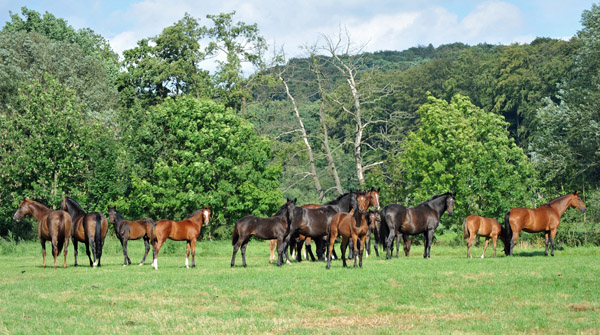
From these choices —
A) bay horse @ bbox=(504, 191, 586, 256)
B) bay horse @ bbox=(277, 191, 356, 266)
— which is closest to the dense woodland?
bay horse @ bbox=(504, 191, 586, 256)

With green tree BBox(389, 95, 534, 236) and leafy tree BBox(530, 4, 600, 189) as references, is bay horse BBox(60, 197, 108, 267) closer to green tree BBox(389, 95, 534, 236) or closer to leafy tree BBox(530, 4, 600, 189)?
green tree BBox(389, 95, 534, 236)

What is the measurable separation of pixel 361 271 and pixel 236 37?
4271 centimetres

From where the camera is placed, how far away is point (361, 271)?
61.1 ft

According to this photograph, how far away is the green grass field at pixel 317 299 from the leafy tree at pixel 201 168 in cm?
2079

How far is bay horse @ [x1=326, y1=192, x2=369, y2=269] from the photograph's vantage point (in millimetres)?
19766

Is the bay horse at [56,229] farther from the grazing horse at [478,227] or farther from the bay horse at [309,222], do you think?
the grazing horse at [478,227]

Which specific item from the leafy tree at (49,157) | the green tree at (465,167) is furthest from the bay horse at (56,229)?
the green tree at (465,167)

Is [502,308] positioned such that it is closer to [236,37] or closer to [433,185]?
[433,185]

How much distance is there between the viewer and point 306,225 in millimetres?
22156

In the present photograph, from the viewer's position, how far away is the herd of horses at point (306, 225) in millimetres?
21344

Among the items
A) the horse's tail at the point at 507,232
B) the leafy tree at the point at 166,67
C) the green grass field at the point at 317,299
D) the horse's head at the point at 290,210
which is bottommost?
the green grass field at the point at 317,299

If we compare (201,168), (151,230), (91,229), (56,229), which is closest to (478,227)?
(151,230)

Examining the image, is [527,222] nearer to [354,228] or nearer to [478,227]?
[478,227]

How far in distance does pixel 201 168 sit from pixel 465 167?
1609cm
